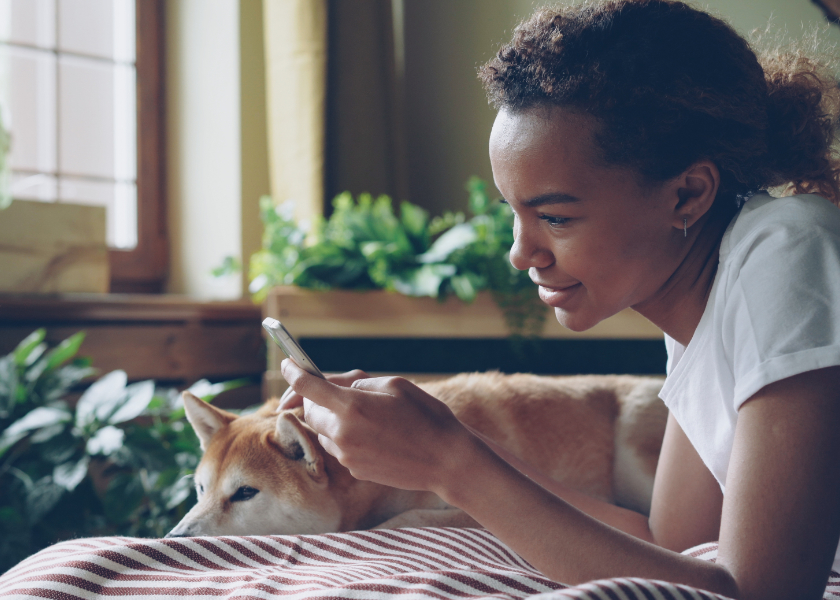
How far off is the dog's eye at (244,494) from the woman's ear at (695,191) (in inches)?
33.7

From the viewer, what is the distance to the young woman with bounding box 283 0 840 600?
2.02 ft

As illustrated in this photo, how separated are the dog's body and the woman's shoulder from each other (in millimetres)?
588

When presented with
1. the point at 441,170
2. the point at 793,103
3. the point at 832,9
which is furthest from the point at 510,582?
the point at 441,170

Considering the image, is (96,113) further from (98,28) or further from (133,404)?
(133,404)

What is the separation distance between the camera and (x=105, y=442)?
1635 millimetres

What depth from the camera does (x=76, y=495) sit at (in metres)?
1.73

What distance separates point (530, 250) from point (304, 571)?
19.3 inches

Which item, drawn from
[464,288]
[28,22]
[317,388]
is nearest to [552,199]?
[317,388]

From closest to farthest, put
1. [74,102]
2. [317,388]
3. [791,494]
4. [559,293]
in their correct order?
[791,494]
[317,388]
[559,293]
[74,102]

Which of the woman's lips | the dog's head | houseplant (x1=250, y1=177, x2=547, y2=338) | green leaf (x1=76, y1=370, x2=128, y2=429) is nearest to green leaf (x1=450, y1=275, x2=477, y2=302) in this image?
houseplant (x1=250, y1=177, x2=547, y2=338)

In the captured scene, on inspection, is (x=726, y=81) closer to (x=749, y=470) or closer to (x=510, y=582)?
(x=749, y=470)

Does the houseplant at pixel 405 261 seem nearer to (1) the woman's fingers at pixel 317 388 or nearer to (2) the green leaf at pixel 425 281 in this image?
(2) the green leaf at pixel 425 281

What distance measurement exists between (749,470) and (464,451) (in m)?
0.28

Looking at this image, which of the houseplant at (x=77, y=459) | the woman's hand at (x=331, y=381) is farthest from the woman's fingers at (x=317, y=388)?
the houseplant at (x=77, y=459)
